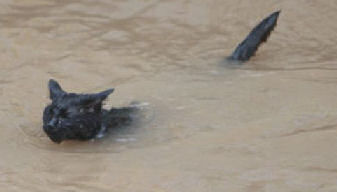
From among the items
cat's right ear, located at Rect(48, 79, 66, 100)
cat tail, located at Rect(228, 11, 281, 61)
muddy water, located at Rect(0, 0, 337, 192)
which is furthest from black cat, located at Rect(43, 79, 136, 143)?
cat tail, located at Rect(228, 11, 281, 61)

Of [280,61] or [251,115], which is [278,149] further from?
[280,61]

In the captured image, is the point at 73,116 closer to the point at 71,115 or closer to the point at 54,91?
the point at 71,115

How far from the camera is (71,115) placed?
6086mm

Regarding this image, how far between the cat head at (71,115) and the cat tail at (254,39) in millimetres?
2012

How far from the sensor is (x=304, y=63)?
7734mm

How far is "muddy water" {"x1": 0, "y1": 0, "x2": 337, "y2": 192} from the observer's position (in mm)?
5660

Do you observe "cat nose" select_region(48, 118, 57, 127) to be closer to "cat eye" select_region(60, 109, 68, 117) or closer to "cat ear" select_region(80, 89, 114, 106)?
"cat eye" select_region(60, 109, 68, 117)

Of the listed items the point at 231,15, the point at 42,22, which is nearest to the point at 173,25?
the point at 231,15

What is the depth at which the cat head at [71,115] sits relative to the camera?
6.04 metres

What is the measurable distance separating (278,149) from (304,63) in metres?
1.96

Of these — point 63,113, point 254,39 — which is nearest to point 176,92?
point 254,39

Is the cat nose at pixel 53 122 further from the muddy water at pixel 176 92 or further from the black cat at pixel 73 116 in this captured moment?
the muddy water at pixel 176 92

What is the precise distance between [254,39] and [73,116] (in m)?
2.43

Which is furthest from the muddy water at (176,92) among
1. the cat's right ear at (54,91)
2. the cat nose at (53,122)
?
the cat's right ear at (54,91)
